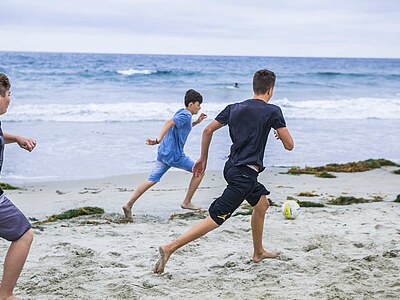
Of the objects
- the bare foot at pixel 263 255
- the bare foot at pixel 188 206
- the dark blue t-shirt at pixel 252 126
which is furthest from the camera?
the bare foot at pixel 188 206

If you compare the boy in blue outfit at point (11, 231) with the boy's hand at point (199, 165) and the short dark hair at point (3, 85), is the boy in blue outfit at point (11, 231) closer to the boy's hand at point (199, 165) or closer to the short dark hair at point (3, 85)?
the short dark hair at point (3, 85)

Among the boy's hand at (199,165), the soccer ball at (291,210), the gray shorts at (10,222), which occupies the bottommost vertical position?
the soccer ball at (291,210)

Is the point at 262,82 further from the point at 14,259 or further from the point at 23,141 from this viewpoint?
the point at 14,259

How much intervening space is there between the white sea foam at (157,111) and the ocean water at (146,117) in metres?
0.03

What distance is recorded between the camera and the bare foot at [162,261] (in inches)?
195

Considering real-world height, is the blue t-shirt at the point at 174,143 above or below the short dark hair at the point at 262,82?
below

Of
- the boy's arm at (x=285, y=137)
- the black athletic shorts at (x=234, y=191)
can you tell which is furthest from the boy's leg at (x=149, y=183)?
the boy's arm at (x=285, y=137)

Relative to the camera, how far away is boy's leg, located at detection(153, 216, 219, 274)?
4.85m

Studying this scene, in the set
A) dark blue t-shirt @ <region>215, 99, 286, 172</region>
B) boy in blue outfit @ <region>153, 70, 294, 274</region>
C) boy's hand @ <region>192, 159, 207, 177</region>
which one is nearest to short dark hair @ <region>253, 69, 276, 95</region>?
boy in blue outfit @ <region>153, 70, 294, 274</region>

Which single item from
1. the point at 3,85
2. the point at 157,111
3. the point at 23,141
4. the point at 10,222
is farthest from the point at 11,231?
the point at 157,111

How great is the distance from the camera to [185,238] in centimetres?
489

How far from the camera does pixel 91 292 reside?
4570 mm

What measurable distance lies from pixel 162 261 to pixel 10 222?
4.76 ft

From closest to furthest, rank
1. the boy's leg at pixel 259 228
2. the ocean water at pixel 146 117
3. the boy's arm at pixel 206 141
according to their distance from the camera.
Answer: the boy's arm at pixel 206 141 → the boy's leg at pixel 259 228 → the ocean water at pixel 146 117
